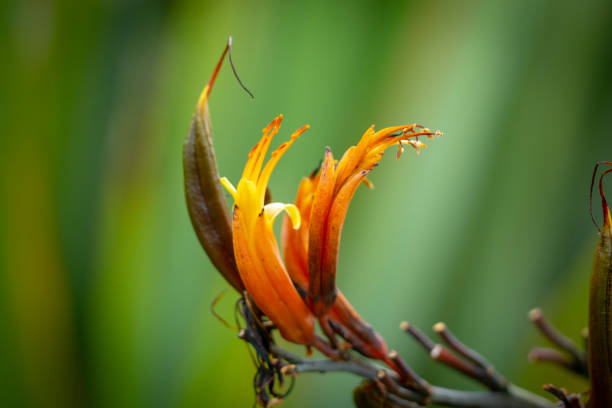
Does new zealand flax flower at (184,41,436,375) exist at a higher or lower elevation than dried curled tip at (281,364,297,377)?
higher

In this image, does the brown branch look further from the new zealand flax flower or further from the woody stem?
the new zealand flax flower

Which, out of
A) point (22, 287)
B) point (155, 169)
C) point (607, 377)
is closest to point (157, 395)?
point (22, 287)

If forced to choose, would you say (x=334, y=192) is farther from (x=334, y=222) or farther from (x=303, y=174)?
(x=303, y=174)

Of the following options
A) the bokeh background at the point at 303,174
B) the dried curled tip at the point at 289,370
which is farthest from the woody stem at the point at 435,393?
the bokeh background at the point at 303,174

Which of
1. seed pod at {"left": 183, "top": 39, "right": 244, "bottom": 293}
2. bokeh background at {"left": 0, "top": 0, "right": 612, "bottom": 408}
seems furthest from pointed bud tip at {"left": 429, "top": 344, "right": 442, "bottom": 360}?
bokeh background at {"left": 0, "top": 0, "right": 612, "bottom": 408}

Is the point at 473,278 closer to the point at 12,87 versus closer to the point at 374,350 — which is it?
the point at 374,350

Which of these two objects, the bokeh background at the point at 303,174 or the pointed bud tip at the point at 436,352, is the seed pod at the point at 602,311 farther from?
the bokeh background at the point at 303,174
